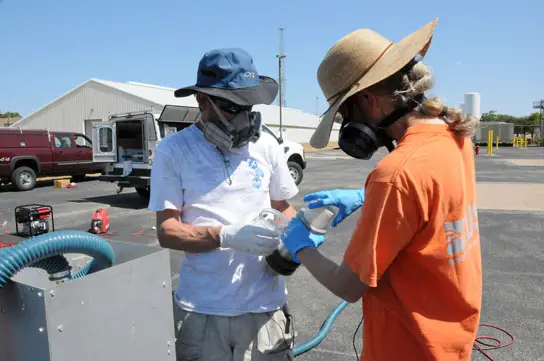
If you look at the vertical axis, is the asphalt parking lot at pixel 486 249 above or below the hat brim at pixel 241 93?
below

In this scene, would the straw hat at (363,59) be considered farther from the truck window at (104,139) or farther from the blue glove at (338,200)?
the truck window at (104,139)

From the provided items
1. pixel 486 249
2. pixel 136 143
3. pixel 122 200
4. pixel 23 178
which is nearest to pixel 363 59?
pixel 486 249

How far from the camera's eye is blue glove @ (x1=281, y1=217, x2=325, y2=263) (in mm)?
1508

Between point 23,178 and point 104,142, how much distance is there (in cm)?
356

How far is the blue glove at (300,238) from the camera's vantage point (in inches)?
59.4

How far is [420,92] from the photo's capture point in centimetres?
144

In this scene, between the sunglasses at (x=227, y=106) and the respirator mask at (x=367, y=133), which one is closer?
the respirator mask at (x=367, y=133)

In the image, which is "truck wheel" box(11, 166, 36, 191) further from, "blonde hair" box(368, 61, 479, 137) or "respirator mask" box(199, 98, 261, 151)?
"blonde hair" box(368, 61, 479, 137)

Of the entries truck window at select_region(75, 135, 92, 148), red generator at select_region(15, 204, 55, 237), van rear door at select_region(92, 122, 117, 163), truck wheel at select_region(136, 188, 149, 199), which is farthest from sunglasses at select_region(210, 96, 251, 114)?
truck window at select_region(75, 135, 92, 148)

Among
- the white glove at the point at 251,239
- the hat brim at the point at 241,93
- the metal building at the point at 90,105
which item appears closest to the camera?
the white glove at the point at 251,239

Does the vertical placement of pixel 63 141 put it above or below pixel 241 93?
below

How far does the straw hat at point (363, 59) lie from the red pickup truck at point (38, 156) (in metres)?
14.9

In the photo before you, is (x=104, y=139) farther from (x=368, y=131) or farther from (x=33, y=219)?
(x=368, y=131)

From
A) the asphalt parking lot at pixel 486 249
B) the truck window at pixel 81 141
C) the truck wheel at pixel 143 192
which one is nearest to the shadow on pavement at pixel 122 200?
the asphalt parking lot at pixel 486 249
